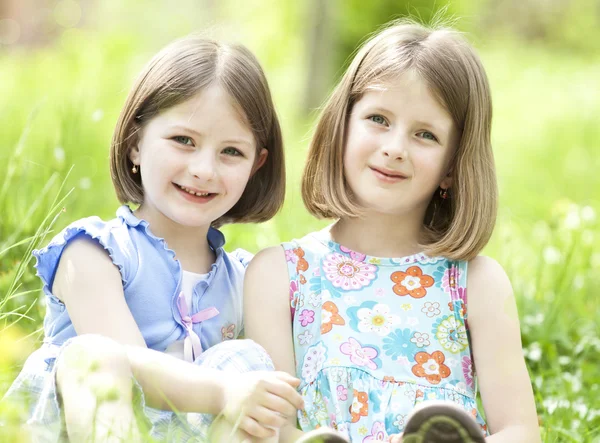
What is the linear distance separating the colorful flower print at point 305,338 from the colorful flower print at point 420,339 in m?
0.27

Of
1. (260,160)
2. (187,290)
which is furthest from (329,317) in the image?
(260,160)

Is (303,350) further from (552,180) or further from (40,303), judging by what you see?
(552,180)

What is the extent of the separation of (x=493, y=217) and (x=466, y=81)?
375 millimetres

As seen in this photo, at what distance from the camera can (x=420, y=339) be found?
2.30m

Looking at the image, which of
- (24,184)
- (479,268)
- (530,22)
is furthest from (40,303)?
(530,22)

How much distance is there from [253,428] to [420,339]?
2.07 ft

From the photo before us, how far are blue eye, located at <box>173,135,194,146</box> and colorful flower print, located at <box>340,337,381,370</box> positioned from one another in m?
0.65

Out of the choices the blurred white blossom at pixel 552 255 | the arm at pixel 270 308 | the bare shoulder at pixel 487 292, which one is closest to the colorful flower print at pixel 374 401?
the arm at pixel 270 308

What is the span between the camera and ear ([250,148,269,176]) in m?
2.48

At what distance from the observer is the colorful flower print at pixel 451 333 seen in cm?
231

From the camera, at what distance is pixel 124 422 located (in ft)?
5.74

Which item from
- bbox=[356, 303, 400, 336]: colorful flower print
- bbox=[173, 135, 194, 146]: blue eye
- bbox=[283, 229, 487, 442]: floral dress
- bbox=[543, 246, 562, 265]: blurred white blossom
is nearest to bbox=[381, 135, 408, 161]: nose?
bbox=[283, 229, 487, 442]: floral dress

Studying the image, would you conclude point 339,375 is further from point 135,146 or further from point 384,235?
point 135,146

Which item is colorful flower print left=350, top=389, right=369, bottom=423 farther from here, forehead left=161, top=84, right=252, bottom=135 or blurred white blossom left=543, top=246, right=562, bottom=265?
blurred white blossom left=543, top=246, right=562, bottom=265
